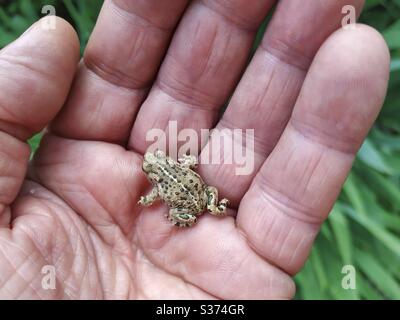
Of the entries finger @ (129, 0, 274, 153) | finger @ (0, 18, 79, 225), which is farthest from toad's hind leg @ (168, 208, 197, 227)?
finger @ (0, 18, 79, 225)

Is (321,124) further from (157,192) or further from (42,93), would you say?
(42,93)

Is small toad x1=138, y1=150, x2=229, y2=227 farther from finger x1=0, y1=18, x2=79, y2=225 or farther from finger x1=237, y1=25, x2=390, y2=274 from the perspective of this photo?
finger x1=0, y1=18, x2=79, y2=225

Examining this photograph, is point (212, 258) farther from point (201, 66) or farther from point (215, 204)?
point (201, 66)

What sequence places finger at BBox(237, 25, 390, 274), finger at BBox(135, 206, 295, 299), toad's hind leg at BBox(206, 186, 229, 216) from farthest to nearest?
toad's hind leg at BBox(206, 186, 229, 216), finger at BBox(135, 206, 295, 299), finger at BBox(237, 25, 390, 274)

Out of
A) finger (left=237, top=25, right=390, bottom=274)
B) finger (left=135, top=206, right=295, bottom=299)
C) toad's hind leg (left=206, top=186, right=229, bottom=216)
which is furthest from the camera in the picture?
toad's hind leg (left=206, top=186, right=229, bottom=216)

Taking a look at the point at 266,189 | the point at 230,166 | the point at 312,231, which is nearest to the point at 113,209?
the point at 230,166

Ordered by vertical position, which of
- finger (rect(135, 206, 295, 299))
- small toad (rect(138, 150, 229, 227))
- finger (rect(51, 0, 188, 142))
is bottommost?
finger (rect(135, 206, 295, 299))

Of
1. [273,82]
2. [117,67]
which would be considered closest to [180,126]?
[117,67]
